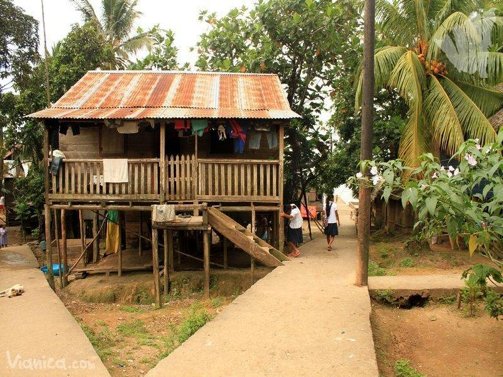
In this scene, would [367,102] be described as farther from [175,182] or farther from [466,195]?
[175,182]

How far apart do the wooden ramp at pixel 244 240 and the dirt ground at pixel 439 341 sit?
2627 millimetres

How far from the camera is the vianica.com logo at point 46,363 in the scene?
18.3 feet

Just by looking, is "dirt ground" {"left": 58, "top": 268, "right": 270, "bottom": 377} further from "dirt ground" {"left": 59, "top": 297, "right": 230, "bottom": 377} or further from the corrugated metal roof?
the corrugated metal roof

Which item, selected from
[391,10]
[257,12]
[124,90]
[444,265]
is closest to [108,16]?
[257,12]

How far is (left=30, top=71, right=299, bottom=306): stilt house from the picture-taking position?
34.4ft

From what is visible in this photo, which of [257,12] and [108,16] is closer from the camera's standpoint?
[257,12]

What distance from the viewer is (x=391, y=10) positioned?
11859 millimetres

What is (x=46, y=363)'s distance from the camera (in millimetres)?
5711

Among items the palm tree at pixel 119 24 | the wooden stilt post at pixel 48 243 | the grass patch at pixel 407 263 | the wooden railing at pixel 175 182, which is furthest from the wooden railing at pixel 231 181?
the palm tree at pixel 119 24

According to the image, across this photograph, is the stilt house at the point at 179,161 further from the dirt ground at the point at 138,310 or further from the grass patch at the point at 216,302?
the grass patch at the point at 216,302

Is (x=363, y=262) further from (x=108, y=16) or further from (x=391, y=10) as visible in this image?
(x=108, y=16)

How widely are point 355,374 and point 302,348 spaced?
0.89m

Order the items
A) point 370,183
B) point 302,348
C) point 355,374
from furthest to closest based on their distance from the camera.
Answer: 1. point 370,183
2. point 302,348
3. point 355,374

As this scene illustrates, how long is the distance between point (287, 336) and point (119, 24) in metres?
21.7
